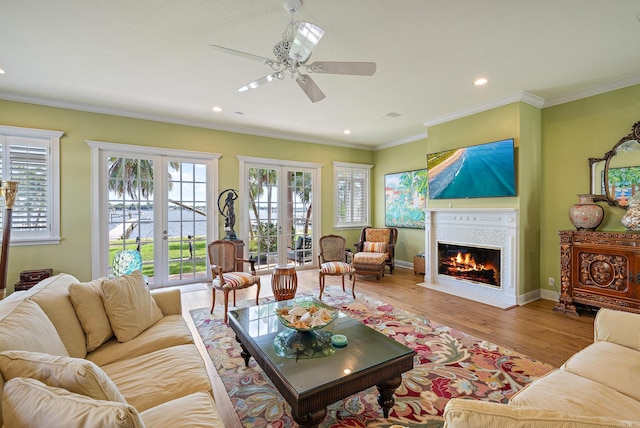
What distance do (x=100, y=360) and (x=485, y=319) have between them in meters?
3.89

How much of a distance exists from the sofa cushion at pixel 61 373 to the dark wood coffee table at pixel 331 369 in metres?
0.88

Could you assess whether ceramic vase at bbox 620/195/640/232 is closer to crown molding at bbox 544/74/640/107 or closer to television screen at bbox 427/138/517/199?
television screen at bbox 427/138/517/199

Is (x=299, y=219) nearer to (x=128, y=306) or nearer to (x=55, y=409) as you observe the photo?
(x=128, y=306)

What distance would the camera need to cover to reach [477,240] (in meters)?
4.55

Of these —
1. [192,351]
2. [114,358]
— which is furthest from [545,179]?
[114,358]

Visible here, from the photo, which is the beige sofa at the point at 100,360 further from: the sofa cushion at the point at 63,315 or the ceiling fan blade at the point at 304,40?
the ceiling fan blade at the point at 304,40

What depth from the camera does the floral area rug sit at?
1.89 meters

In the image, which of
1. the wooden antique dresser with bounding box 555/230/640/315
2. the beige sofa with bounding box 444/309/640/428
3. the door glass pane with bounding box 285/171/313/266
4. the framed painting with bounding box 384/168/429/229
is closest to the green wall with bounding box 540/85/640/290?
the wooden antique dresser with bounding box 555/230/640/315

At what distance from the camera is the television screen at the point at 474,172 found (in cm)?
409

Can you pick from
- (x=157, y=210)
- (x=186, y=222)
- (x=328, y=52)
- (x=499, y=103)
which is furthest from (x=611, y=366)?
(x=157, y=210)

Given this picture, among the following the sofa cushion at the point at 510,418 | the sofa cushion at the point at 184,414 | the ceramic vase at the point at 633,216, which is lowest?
the sofa cushion at the point at 184,414

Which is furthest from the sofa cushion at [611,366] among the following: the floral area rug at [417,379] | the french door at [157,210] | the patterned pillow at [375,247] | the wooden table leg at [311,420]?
the french door at [157,210]

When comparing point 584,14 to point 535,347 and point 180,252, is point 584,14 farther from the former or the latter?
point 180,252

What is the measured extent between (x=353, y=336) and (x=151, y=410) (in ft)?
4.43
